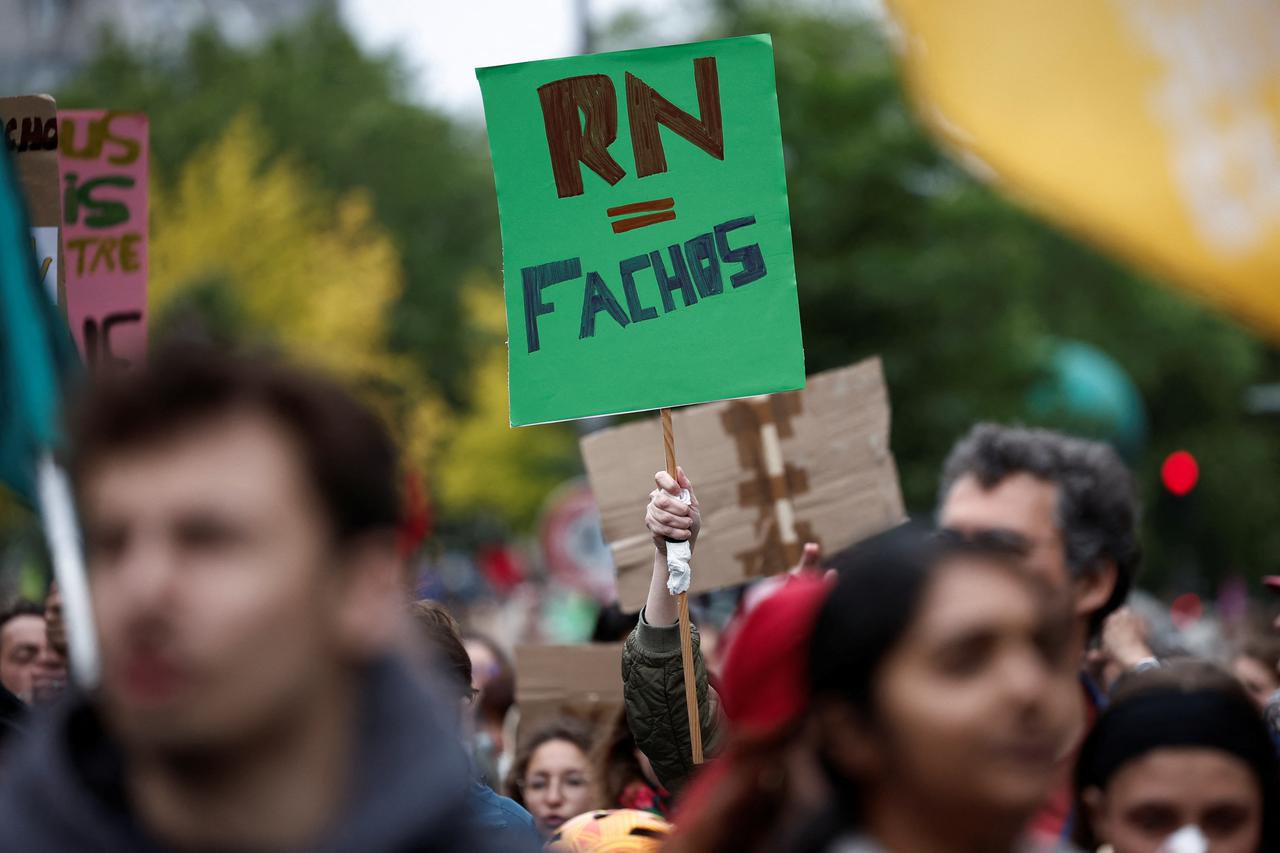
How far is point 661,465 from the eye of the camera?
5.34 m

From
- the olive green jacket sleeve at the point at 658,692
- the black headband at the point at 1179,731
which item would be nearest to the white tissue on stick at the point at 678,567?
the olive green jacket sleeve at the point at 658,692

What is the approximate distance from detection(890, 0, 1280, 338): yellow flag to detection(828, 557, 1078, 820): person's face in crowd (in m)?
0.65

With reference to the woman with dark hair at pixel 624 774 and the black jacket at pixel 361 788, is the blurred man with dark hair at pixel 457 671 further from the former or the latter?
the black jacket at pixel 361 788

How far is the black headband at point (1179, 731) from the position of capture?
2.86 metres

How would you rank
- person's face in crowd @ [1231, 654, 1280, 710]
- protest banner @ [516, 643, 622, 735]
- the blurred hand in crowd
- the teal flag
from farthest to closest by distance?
person's face in crowd @ [1231, 654, 1280, 710] < protest banner @ [516, 643, 622, 735] < the blurred hand in crowd < the teal flag

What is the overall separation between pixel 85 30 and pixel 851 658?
8166 centimetres

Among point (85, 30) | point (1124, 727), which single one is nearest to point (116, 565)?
point (1124, 727)

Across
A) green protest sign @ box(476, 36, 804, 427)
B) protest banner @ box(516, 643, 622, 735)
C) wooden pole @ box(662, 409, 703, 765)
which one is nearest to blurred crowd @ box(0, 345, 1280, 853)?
wooden pole @ box(662, 409, 703, 765)

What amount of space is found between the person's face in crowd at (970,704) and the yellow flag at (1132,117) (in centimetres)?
65

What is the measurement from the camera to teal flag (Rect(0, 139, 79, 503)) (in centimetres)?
243

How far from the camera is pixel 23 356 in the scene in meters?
2.52

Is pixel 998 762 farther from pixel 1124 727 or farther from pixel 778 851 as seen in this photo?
pixel 1124 727

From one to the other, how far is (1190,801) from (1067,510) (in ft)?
3.22

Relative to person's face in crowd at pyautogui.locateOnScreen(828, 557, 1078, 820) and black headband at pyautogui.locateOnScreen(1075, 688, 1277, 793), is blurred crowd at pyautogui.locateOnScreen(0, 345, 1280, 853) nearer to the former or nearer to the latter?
person's face in crowd at pyautogui.locateOnScreen(828, 557, 1078, 820)
